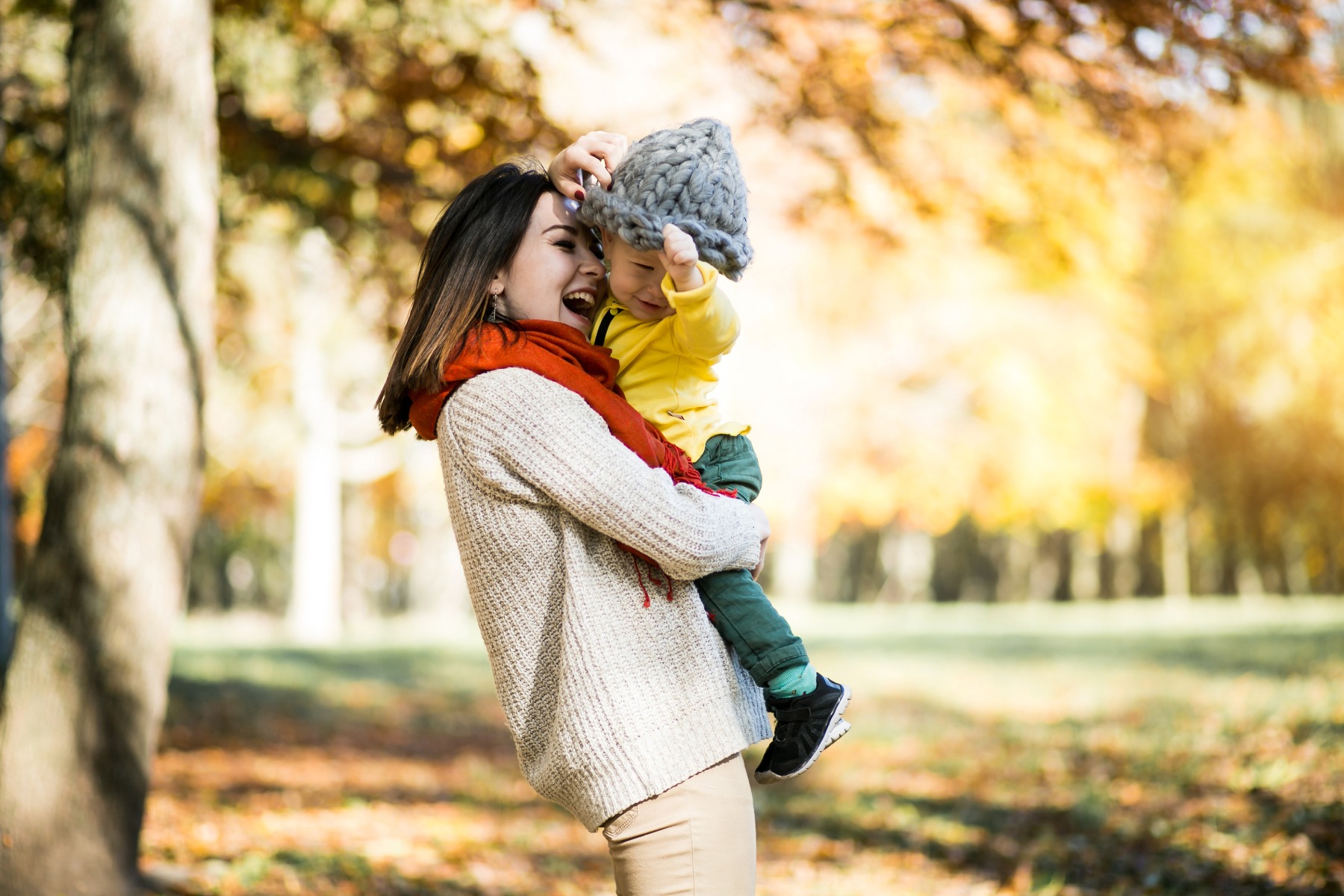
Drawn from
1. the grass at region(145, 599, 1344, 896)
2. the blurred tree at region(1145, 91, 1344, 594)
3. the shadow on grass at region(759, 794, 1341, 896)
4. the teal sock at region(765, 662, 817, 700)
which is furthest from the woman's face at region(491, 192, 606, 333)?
the blurred tree at region(1145, 91, 1344, 594)

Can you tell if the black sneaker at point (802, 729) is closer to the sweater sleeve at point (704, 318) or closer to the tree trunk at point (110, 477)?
the sweater sleeve at point (704, 318)

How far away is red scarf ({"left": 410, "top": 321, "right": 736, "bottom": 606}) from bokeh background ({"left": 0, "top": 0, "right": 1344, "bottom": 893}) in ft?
2.25

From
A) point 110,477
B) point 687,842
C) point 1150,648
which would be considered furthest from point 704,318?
point 1150,648

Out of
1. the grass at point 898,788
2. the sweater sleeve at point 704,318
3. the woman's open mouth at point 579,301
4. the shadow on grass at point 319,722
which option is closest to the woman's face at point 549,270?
the woman's open mouth at point 579,301

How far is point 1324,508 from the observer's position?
20.4 metres

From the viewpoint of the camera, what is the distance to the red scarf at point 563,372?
2.07 metres

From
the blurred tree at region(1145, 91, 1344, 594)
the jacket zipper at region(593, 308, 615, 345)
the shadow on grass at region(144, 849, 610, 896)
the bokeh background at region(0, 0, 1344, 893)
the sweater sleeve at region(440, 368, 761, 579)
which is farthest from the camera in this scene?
the blurred tree at region(1145, 91, 1344, 594)

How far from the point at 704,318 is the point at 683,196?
216mm

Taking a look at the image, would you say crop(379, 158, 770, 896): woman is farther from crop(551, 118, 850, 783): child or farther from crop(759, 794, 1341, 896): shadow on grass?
crop(759, 794, 1341, 896): shadow on grass

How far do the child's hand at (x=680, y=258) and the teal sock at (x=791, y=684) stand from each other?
725 mm

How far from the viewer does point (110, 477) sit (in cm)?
403

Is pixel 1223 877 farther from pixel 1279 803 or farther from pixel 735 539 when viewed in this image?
pixel 735 539

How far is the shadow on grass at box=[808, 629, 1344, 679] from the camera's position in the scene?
1080 centimetres

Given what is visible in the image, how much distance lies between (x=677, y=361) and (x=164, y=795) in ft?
18.8
